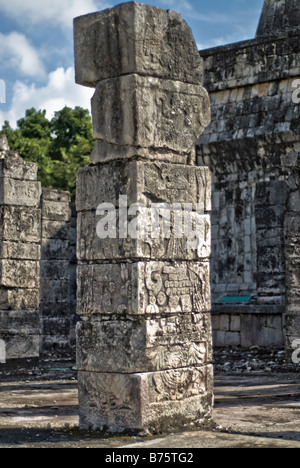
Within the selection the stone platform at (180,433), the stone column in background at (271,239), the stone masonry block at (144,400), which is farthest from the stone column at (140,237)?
the stone column in background at (271,239)

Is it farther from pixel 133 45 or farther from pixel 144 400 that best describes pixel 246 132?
pixel 144 400

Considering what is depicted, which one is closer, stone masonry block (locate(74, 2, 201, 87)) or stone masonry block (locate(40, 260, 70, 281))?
stone masonry block (locate(74, 2, 201, 87))

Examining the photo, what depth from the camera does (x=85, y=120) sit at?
35500 millimetres

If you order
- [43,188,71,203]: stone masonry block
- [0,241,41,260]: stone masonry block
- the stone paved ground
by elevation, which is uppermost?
[43,188,71,203]: stone masonry block

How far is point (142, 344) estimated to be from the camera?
233 inches

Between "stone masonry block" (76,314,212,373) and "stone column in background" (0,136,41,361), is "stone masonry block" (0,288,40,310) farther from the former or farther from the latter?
"stone masonry block" (76,314,212,373)

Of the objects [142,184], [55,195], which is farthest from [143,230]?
[55,195]

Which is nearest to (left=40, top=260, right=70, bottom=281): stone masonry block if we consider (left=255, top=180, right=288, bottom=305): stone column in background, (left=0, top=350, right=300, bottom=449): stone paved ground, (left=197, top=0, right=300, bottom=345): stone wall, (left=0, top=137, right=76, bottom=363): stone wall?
(left=0, top=137, right=76, bottom=363): stone wall

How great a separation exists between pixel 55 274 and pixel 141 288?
28.1ft

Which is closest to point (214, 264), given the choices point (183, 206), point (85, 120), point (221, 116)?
point (221, 116)

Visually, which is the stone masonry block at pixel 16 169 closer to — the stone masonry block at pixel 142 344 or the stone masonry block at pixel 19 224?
the stone masonry block at pixel 19 224

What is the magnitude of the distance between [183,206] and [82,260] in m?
0.96

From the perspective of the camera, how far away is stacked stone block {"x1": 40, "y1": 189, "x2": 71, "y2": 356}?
14195 mm

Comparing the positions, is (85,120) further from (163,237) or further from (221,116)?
(163,237)
